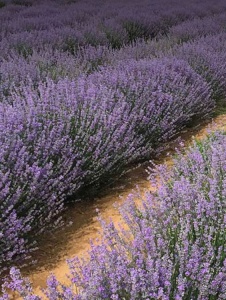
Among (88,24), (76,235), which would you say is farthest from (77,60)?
(88,24)

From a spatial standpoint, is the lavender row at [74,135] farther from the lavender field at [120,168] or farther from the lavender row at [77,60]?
the lavender row at [77,60]

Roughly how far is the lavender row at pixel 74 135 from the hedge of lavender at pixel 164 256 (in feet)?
1.82

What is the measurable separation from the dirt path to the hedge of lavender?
1.29ft

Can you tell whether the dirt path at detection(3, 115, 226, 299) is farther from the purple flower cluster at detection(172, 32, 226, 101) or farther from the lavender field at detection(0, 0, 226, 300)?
the purple flower cluster at detection(172, 32, 226, 101)

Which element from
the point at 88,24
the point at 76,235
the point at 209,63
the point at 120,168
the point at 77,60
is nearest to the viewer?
the point at 76,235

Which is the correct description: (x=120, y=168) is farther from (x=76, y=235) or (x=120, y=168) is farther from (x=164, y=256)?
(x=164, y=256)

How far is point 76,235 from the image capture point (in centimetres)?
Result: 251

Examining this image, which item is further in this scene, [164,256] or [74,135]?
[74,135]

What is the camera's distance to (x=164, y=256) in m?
1.54

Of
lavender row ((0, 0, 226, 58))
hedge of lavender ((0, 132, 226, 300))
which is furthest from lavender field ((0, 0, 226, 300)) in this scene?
lavender row ((0, 0, 226, 58))

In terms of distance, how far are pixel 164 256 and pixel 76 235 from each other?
1048mm

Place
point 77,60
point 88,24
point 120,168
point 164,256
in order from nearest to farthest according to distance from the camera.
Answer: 1. point 164,256
2. point 120,168
3. point 77,60
4. point 88,24

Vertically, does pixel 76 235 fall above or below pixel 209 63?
below

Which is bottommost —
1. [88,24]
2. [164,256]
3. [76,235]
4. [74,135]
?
[76,235]
